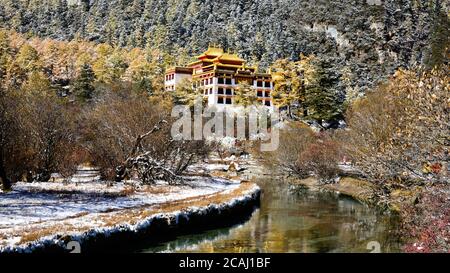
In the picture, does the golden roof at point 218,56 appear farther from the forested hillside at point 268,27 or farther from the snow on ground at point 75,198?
the snow on ground at point 75,198

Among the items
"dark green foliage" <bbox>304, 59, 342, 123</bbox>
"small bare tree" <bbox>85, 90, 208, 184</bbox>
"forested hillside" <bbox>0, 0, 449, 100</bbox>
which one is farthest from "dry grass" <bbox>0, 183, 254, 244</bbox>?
"dark green foliage" <bbox>304, 59, 342, 123</bbox>

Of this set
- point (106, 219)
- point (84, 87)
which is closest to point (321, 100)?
point (84, 87)

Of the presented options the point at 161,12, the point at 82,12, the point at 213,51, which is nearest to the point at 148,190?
the point at 213,51

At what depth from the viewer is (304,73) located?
71.2 metres

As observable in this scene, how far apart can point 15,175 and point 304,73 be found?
53.0 metres

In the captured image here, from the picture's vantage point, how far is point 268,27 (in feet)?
398

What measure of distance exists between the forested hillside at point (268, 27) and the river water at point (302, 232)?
35487mm

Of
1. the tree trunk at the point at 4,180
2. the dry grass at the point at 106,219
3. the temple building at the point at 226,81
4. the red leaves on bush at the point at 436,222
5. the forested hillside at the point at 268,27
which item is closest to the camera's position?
the red leaves on bush at the point at 436,222

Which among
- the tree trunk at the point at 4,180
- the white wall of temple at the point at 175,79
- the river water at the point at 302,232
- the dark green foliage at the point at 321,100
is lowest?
the river water at the point at 302,232

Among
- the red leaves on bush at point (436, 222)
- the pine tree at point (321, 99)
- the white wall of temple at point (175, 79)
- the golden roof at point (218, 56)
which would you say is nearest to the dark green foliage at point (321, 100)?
the pine tree at point (321, 99)

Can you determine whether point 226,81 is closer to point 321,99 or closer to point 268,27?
point 321,99

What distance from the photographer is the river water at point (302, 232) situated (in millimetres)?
16844

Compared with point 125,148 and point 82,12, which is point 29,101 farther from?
point 82,12

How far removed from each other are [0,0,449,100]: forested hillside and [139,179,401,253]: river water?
35487mm
